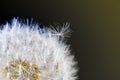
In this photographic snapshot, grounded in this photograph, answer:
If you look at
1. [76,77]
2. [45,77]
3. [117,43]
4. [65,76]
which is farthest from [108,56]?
[45,77]

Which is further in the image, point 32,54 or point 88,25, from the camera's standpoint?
point 88,25

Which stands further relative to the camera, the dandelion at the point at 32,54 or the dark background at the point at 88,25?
the dark background at the point at 88,25

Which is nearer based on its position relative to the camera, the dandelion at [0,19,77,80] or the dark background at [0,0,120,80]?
the dandelion at [0,19,77,80]

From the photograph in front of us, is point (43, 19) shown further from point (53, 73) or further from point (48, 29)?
point (53, 73)

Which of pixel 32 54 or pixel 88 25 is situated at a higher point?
pixel 88 25
